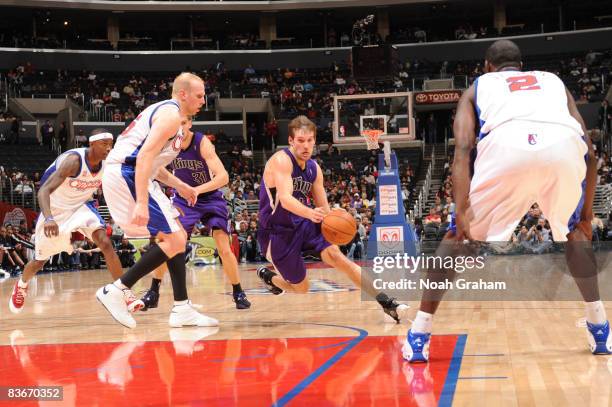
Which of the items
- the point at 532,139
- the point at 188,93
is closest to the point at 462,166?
the point at 532,139

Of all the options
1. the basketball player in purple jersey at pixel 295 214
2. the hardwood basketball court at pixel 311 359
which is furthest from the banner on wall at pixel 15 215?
the basketball player in purple jersey at pixel 295 214

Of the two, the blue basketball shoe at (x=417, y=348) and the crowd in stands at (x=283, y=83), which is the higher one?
the crowd in stands at (x=283, y=83)

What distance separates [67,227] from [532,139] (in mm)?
5379

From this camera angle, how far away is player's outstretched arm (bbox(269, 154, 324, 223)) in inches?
257

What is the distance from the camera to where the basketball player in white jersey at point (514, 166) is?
4.20 metres

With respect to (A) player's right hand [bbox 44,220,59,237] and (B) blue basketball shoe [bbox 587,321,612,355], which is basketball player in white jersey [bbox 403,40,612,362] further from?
(A) player's right hand [bbox 44,220,59,237]

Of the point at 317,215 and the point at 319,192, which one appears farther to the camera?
the point at 319,192

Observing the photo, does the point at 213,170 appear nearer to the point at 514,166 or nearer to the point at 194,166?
the point at 194,166

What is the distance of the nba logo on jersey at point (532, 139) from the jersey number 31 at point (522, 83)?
0.33m

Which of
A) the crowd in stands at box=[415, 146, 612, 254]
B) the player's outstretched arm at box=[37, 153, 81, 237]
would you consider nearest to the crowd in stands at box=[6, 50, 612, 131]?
the crowd in stands at box=[415, 146, 612, 254]

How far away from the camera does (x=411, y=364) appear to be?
456 cm

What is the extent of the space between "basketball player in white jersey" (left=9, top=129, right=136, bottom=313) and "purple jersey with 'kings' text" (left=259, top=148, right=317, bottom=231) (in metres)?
1.55

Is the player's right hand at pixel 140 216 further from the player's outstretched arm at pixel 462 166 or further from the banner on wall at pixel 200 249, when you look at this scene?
the banner on wall at pixel 200 249

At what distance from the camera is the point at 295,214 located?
270 inches
